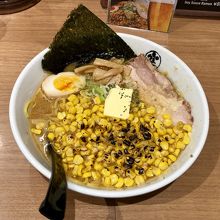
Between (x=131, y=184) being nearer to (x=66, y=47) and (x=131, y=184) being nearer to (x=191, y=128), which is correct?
(x=191, y=128)

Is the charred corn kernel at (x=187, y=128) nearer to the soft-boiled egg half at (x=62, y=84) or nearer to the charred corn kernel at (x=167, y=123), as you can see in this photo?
the charred corn kernel at (x=167, y=123)

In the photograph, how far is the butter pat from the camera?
1315 mm

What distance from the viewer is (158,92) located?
141 cm

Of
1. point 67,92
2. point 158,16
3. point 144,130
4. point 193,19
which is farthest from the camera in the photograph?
point 193,19

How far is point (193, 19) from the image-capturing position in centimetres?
182

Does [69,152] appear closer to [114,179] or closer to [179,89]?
[114,179]

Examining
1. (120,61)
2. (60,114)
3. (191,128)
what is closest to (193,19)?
(120,61)

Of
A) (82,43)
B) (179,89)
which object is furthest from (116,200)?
(82,43)

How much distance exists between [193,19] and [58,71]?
0.82m

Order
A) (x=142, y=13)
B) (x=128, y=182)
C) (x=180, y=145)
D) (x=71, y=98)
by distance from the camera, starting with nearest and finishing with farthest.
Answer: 1. (x=128, y=182)
2. (x=180, y=145)
3. (x=71, y=98)
4. (x=142, y=13)

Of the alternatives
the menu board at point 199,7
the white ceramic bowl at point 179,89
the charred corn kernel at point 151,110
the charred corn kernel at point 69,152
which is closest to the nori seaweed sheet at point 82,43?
the white ceramic bowl at point 179,89

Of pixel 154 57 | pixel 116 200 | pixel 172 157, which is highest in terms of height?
pixel 154 57

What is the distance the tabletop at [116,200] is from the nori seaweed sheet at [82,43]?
0.24 m

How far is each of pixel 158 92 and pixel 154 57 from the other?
6.4 inches
